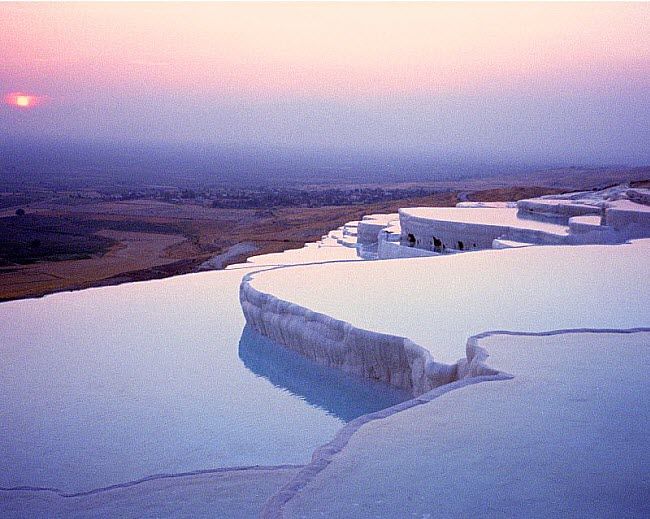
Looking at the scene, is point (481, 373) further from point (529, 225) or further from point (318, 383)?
point (529, 225)

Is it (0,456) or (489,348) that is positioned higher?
(489,348)

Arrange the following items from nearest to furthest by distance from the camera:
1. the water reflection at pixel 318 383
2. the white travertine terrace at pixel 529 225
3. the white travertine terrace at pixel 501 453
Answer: the white travertine terrace at pixel 501 453 → the water reflection at pixel 318 383 → the white travertine terrace at pixel 529 225

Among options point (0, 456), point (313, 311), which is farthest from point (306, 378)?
point (0, 456)

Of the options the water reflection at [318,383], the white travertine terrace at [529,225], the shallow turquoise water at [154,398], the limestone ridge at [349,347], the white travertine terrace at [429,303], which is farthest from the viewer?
the white travertine terrace at [529,225]

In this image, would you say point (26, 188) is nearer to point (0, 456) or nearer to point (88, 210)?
point (88, 210)

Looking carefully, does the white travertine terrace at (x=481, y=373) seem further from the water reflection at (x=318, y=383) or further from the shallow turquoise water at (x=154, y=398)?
the shallow turquoise water at (x=154, y=398)

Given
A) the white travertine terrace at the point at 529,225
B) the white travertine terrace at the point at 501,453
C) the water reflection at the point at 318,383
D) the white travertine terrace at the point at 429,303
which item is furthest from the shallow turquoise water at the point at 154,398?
the white travertine terrace at the point at 529,225

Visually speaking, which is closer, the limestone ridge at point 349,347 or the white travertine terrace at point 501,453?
the white travertine terrace at point 501,453

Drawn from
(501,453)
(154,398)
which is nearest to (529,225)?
(154,398)
